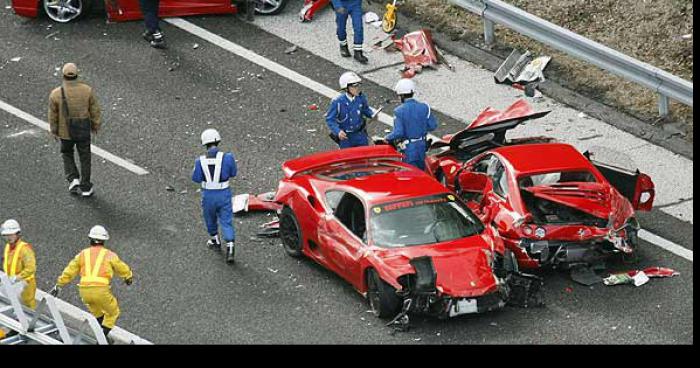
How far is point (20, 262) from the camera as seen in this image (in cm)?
1488

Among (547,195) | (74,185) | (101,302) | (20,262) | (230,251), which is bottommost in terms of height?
(74,185)

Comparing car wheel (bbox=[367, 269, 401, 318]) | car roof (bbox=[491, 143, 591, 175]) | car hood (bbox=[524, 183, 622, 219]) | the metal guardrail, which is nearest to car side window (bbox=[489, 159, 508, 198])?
car roof (bbox=[491, 143, 591, 175])

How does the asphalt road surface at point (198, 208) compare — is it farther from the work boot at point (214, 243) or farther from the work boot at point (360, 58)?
the work boot at point (360, 58)

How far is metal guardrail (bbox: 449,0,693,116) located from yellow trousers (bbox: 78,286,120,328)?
8.20 metres

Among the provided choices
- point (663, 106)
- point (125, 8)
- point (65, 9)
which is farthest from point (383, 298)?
point (65, 9)

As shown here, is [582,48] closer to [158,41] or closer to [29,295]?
[158,41]

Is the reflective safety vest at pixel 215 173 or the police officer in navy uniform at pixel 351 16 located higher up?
the reflective safety vest at pixel 215 173

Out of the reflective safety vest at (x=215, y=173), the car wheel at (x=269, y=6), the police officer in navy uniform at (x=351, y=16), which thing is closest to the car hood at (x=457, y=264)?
the reflective safety vest at (x=215, y=173)

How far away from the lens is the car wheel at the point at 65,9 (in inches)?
877

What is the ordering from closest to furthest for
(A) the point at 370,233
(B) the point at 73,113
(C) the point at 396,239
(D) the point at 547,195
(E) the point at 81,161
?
1. (C) the point at 396,239
2. (A) the point at 370,233
3. (D) the point at 547,195
4. (B) the point at 73,113
5. (E) the point at 81,161

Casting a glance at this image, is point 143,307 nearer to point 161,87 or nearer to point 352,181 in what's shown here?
point 352,181

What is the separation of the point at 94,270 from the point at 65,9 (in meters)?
8.88

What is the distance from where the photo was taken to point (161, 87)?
20828 mm
